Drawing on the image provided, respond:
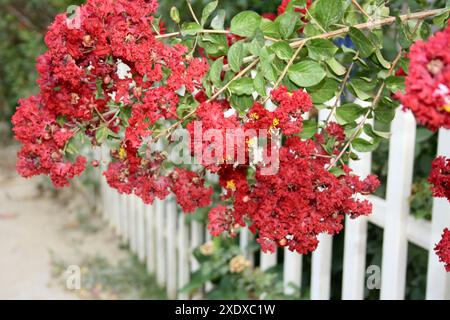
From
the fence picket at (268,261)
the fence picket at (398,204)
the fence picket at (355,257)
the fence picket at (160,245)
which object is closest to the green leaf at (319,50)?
the fence picket at (398,204)

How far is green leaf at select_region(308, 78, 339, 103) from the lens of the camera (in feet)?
3.76

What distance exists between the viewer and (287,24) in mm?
1119

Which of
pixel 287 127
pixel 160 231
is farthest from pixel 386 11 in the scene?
pixel 160 231

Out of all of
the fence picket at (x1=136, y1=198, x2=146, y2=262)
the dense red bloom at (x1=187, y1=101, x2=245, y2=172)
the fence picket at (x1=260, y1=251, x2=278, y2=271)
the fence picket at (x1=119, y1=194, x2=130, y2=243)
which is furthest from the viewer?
the fence picket at (x1=119, y1=194, x2=130, y2=243)

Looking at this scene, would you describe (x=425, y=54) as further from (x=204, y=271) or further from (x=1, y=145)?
(x=1, y=145)

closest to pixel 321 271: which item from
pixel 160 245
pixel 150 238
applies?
pixel 160 245

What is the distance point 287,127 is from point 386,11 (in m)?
0.39

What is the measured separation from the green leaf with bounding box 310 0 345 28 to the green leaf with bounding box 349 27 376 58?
0.17 ft

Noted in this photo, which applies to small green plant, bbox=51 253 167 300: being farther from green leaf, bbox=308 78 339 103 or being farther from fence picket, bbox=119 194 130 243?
green leaf, bbox=308 78 339 103

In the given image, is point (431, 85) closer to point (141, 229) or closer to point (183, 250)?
point (183, 250)

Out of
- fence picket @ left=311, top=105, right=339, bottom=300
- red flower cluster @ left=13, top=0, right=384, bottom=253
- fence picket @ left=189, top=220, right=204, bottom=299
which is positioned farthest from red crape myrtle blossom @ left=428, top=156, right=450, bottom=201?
fence picket @ left=189, top=220, right=204, bottom=299

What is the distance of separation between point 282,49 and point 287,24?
6cm

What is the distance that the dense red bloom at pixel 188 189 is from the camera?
46.1 inches

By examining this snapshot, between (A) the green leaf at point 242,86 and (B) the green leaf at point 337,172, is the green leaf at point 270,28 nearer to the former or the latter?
(A) the green leaf at point 242,86
